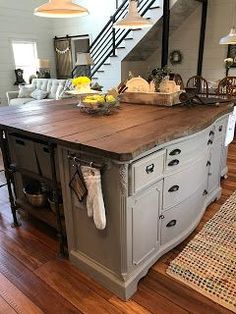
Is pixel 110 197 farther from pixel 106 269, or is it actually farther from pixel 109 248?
pixel 106 269

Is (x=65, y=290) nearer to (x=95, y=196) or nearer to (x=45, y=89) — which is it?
(x=95, y=196)

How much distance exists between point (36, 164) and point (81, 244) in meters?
0.66

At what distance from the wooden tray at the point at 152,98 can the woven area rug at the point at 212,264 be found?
1121 millimetres

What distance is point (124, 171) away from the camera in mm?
1296

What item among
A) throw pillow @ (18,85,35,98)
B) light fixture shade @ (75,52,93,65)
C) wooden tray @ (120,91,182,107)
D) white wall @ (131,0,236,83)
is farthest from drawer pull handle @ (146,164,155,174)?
throw pillow @ (18,85,35,98)

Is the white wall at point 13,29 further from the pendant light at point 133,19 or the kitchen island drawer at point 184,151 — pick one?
the kitchen island drawer at point 184,151

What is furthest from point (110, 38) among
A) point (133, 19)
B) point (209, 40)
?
point (133, 19)

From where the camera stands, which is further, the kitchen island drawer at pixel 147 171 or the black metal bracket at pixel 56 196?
the black metal bracket at pixel 56 196

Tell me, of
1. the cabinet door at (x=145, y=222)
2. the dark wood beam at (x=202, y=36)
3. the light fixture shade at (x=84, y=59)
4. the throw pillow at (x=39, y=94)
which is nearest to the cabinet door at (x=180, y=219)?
the cabinet door at (x=145, y=222)

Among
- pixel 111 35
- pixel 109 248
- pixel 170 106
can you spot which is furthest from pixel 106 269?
pixel 111 35

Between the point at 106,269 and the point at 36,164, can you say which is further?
the point at 36,164

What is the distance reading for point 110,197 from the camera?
141 cm

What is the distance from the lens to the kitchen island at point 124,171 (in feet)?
4.52

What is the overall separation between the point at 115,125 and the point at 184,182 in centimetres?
61
